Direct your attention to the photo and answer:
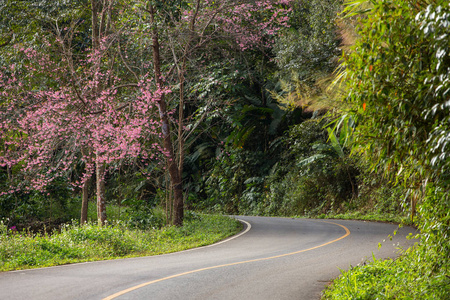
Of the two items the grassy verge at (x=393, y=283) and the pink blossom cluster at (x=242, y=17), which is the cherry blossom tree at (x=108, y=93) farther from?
the grassy verge at (x=393, y=283)

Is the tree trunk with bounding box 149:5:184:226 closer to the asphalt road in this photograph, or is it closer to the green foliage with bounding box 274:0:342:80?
the asphalt road

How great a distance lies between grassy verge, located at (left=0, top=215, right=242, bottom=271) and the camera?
1080cm

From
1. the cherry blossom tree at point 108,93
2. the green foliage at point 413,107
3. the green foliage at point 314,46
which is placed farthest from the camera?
the green foliage at point 314,46

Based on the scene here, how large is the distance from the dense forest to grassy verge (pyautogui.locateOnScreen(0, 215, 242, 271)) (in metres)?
2.17

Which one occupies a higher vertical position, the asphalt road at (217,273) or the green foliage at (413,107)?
the green foliage at (413,107)

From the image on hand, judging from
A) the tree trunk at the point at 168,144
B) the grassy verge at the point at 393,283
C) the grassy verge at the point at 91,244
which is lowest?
the grassy verge at the point at 91,244

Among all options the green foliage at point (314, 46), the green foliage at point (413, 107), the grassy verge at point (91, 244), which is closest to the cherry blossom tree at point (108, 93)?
the green foliage at point (314, 46)

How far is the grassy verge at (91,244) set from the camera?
10.8m

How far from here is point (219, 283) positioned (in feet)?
26.0

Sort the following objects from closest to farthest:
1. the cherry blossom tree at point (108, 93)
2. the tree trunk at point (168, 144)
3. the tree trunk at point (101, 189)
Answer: the cherry blossom tree at point (108, 93) → the tree trunk at point (101, 189) → the tree trunk at point (168, 144)

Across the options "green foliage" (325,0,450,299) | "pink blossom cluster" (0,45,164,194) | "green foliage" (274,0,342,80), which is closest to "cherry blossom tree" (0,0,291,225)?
"pink blossom cluster" (0,45,164,194)

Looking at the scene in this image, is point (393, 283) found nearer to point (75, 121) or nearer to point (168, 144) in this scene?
point (168, 144)

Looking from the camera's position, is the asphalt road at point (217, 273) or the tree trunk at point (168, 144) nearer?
the asphalt road at point (217, 273)

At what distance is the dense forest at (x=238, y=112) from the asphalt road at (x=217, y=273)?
125 centimetres
